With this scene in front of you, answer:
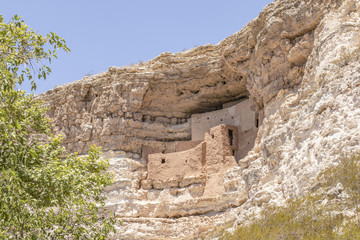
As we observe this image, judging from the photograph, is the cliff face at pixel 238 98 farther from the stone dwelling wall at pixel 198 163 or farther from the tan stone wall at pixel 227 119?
the tan stone wall at pixel 227 119

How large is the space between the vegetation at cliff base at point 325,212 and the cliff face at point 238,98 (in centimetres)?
80

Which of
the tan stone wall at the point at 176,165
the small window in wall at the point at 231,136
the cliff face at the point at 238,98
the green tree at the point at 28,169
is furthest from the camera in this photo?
the tan stone wall at the point at 176,165

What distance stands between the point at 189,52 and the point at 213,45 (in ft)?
4.55

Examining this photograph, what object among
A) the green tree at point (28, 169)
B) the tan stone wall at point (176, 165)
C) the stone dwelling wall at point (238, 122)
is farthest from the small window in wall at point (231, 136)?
the green tree at point (28, 169)

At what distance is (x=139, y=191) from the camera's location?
22734 mm

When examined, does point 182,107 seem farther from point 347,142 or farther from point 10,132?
point 10,132

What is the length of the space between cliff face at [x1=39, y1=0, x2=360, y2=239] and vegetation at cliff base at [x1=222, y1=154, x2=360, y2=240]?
0.80 metres

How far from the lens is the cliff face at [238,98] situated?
12.8 metres

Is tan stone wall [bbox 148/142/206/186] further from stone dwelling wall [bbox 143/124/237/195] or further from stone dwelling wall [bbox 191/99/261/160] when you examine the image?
stone dwelling wall [bbox 191/99/261/160]

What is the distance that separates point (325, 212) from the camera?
9508 mm

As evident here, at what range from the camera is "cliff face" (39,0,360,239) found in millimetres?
12773

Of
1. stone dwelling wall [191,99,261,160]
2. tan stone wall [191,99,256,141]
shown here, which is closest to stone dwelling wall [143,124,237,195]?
stone dwelling wall [191,99,261,160]

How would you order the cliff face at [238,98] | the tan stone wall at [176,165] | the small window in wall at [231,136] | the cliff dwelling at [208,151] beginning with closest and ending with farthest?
the cliff face at [238,98] → the cliff dwelling at [208,151] → the small window in wall at [231,136] → the tan stone wall at [176,165]

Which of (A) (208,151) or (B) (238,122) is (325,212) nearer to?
(A) (208,151)
